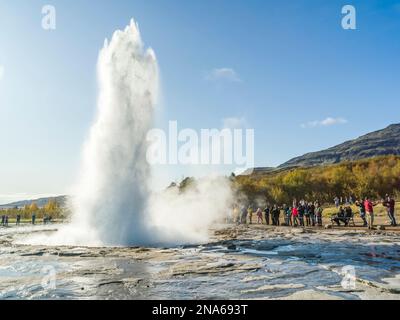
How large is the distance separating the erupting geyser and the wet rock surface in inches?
150

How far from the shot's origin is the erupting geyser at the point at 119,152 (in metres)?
17.2

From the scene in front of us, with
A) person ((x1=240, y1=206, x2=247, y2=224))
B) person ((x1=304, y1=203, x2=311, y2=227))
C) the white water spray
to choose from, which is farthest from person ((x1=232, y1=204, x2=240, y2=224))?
the white water spray

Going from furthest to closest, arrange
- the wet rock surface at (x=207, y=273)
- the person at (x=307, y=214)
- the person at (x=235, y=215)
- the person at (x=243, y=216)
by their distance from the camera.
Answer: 1. the person at (x=235, y=215)
2. the person at (x=243, y=216)
3. the person at (x=307, y=214)
4. the wet rock surface at (x=207, y=273)

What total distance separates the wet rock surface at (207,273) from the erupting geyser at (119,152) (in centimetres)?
380

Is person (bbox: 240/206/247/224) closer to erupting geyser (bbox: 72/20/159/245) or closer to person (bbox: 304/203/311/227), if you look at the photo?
person (bbox: 304/203/311/227)

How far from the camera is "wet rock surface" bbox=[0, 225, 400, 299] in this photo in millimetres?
6605

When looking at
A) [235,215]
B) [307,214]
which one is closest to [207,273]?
[307,214]

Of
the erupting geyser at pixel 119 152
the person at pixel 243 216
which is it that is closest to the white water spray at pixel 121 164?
the erupting geyser at pixel 119 152

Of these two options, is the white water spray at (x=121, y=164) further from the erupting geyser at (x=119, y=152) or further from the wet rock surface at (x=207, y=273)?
the wet rock surface at (x=207, y=273)

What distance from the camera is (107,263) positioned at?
1030 centimetres

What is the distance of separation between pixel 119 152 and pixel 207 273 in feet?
36.6
